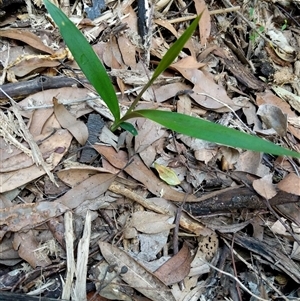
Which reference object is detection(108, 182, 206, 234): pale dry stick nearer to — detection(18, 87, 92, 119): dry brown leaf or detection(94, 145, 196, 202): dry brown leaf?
detection(94, 145, 196, 202): dry brown leaf

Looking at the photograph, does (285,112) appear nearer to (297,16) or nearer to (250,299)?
(297,16)

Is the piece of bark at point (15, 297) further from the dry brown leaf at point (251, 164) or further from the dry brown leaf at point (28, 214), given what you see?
the dry brown leaf at point (251, 164)

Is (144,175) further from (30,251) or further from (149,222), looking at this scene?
(30,251)

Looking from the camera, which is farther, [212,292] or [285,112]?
[285,112]

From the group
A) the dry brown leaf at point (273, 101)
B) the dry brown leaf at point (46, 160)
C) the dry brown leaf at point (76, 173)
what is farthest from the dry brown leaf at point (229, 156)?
the dry brown leaf at point (46, 160)

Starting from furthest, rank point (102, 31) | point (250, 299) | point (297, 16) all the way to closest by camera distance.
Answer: point (297, 16), point (102, 31), point (250, 299)

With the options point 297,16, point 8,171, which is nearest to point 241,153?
point 8,171
